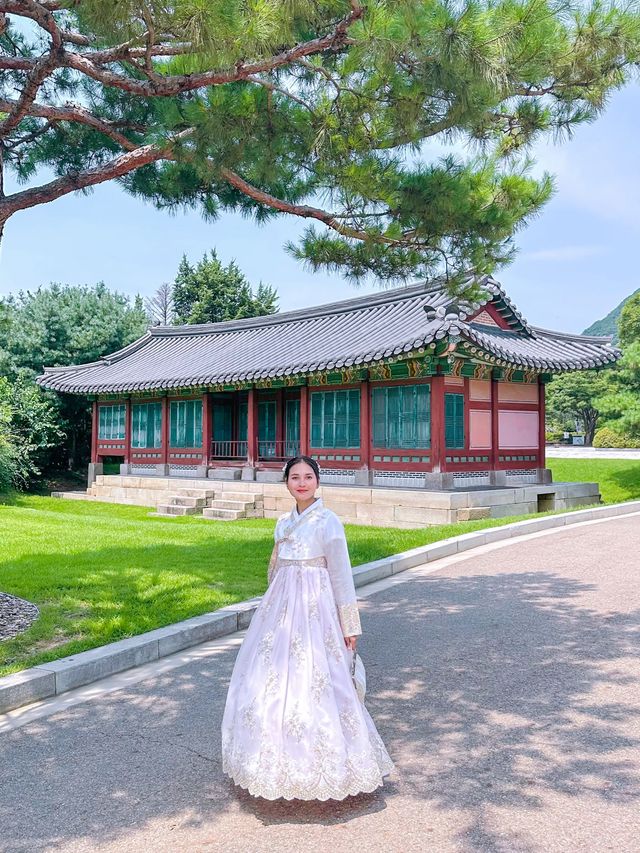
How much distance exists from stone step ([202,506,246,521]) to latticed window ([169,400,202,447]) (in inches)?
148

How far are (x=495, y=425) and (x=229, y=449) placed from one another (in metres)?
8.50

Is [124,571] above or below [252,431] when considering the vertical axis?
below

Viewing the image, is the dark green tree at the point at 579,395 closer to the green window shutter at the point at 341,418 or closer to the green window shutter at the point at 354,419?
the green window shutter at the point at 341,418

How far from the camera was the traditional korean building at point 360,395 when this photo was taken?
15.4 meters

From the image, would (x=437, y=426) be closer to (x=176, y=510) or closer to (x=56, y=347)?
(x=176, y=510)

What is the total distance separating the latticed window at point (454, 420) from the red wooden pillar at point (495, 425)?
107 cm

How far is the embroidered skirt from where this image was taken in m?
3.17

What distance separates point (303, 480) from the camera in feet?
12.2

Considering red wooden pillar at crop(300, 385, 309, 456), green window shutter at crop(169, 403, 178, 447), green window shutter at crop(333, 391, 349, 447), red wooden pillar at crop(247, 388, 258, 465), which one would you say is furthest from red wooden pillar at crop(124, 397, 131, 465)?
green window shutter at crop(333, 391, 349, 447)

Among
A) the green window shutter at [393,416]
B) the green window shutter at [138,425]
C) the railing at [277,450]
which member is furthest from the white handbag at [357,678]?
the green window shutter at [138,425]

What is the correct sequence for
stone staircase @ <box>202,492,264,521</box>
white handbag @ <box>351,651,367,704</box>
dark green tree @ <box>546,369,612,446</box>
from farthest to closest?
1. dark green tree @ <box>546,369,612,446</box>
2. stone staircase @ <box>202,492,264,521</box>
3. white handbag @ <box>351,651,367,704</box>

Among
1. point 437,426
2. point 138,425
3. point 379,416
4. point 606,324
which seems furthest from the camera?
point 606,324

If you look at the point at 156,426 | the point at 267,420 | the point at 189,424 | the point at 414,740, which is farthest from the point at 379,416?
the point at 414,740

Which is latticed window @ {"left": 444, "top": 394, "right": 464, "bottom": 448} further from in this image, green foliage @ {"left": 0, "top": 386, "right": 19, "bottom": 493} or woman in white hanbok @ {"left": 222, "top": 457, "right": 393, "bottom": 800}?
green foliage @ {"left": 0, "top": 386, "right": 19, "bottom": 493}
